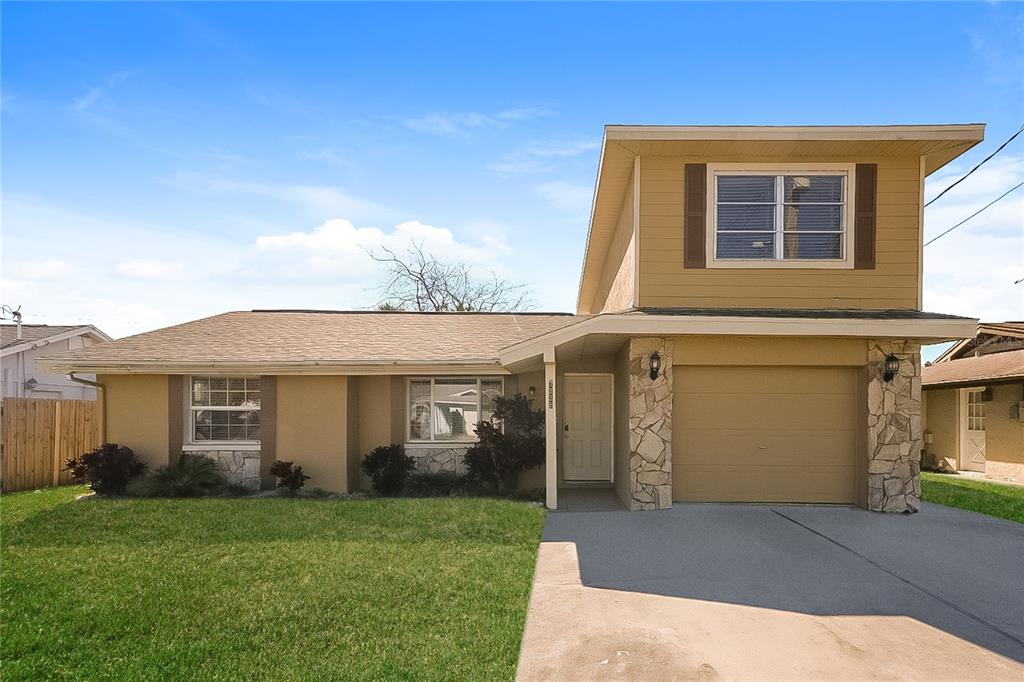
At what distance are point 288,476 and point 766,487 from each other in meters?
7.94

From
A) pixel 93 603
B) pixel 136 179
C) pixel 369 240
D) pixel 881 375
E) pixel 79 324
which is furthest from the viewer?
pixel 369 240

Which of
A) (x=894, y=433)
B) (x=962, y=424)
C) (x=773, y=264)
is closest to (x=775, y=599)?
(x=894, y=433)

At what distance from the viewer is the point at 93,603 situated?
17.4ft

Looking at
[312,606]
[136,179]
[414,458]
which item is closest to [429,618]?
[312,606]

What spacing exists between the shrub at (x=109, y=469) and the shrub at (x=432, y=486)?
4898 millimetres

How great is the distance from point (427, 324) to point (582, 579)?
28.9 feet

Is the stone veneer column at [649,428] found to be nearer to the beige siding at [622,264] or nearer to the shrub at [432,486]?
the beige siding at [622,264]

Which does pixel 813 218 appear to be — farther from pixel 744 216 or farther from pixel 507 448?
pixel 507 448

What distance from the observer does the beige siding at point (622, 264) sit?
1016 centimetres

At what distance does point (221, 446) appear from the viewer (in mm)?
11469

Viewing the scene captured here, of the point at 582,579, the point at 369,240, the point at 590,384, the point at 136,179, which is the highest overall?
the point at 369,240

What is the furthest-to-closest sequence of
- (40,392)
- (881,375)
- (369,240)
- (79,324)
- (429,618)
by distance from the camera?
1. (369,240)
2. (79,324)
3. (40,392)
4. (881,375)
5. (429,618)

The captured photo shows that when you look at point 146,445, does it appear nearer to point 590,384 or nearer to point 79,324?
point 590,384

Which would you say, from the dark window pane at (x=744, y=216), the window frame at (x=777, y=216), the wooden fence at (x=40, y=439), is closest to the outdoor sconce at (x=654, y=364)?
the window frame at (x=777, y=216)
